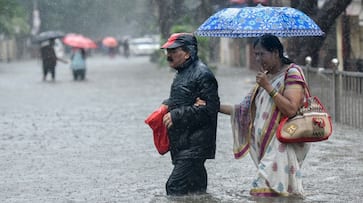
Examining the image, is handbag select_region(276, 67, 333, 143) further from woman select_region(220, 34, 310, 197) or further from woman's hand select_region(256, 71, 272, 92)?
woman's hand select_region(256, 71, 272, 92)

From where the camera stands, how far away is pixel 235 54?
142ft

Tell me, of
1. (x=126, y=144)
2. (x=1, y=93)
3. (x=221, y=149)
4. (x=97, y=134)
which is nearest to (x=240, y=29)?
(x=221, y=149)

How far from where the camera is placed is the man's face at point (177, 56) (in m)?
7.78

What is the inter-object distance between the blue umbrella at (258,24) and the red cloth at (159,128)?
0.79 meters

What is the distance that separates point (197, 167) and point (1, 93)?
61.9 ft

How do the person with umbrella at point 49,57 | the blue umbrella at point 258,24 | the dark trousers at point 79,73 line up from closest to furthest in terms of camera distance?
the blue umbrella at point 258,24
the person with umbrella at point 49,57
the dark trousers at point 79,73

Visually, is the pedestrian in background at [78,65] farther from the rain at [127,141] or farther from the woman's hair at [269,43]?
the woman's hair at [269,43]

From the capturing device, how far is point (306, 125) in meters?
7.36

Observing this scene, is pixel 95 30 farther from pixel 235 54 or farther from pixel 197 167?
pixel 197 167

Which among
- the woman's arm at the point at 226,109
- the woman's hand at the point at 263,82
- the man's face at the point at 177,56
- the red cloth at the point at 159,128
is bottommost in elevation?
the red cloth at the point at 159,128

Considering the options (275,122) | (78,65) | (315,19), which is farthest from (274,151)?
(78,65)

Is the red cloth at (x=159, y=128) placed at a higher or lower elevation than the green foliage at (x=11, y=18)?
higher

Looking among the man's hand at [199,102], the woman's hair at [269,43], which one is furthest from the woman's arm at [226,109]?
the woman's hair at [269,43]

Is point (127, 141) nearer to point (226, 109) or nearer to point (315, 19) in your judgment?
point (315, 19)
